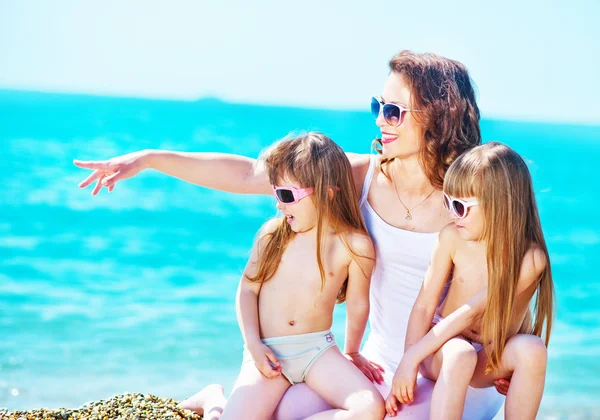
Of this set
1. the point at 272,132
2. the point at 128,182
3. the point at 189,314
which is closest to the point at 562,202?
the point at 128,182

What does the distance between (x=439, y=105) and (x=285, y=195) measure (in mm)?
809

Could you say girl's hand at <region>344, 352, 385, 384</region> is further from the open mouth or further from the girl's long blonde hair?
the open mouth

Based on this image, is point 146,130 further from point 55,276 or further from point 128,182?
point 55,276

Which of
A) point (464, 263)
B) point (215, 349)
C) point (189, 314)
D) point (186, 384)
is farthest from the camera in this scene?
point (189, 314)

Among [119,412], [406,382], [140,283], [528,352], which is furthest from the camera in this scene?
[140,283]

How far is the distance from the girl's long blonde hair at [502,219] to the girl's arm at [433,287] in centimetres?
15

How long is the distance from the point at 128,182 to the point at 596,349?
14.6m

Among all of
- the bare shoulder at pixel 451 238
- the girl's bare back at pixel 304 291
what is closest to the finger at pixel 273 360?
the girl's bare back at pixel 304 291

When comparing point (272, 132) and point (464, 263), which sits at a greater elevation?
point (464, 263)

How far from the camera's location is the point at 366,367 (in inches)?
137

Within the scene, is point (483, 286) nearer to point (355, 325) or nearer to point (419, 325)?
point (419, 325)

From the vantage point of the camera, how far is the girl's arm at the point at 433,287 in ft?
10.5

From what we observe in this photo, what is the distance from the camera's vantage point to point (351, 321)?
3.47 metres

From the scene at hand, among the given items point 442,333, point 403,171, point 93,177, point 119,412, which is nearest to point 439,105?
point 403,171
